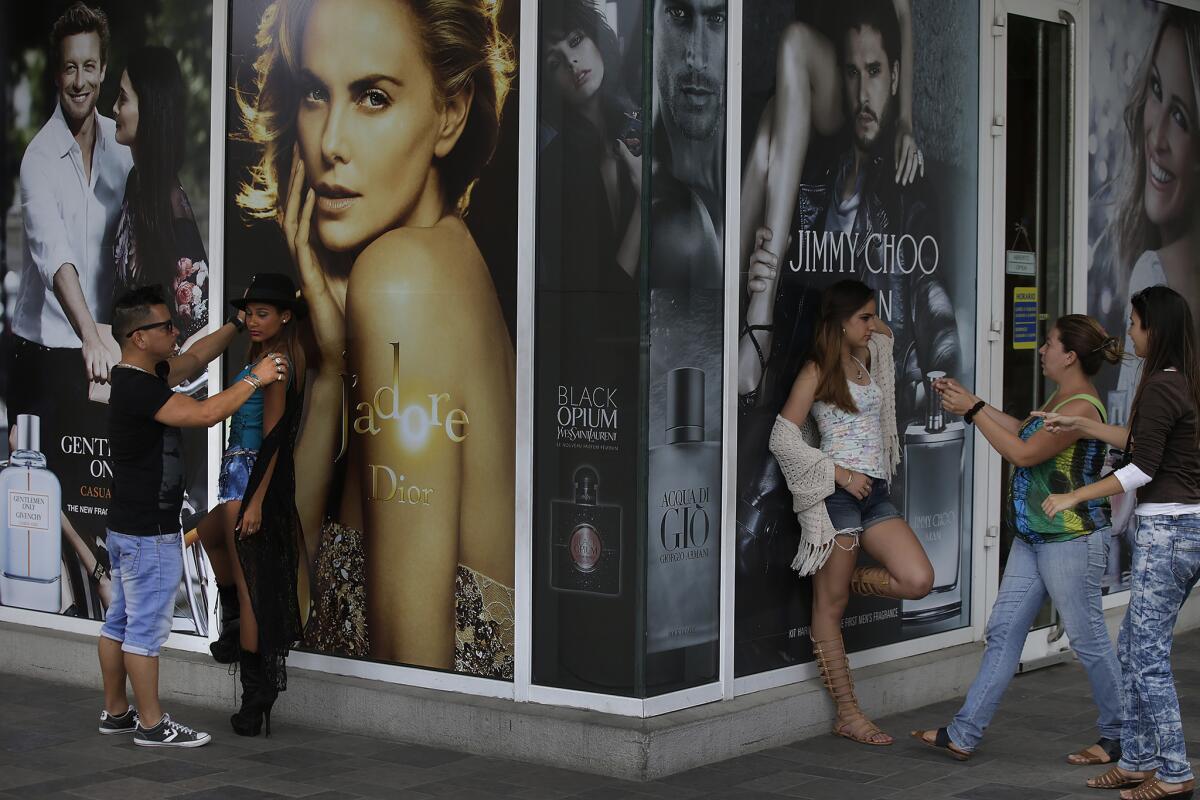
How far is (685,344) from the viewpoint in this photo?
22.6 feet

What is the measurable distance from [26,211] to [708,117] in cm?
398

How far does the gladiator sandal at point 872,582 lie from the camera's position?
7.41m

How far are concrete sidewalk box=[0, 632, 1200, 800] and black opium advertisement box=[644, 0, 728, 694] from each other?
0.54 m

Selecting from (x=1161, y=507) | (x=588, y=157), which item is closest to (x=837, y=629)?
(x=1161, y=507)

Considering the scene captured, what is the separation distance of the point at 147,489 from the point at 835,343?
3050 millimetres

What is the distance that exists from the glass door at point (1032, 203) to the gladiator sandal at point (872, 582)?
4.57 ft

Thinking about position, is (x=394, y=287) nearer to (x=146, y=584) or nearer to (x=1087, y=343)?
(x=146, y=584)

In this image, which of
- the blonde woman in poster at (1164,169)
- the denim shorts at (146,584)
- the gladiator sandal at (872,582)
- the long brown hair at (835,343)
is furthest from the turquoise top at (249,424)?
the blonde woman in poster at (1164,169)

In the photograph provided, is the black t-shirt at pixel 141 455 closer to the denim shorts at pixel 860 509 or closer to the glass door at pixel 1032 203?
the denim shorts at pixel 860 509

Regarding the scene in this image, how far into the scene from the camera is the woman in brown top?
6.37 m

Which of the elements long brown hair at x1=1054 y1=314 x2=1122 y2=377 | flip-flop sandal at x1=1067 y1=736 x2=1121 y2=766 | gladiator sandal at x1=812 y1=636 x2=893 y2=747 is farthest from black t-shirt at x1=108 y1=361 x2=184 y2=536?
flip-flop sandal at x1=1067 y1=736 x2=1121 y2=766

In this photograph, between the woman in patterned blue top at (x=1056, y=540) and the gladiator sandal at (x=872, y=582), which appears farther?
the gladiator sandal at (x=872, y=582)

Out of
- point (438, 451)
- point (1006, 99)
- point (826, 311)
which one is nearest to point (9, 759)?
point (438, 451)

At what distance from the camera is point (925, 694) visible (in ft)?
26.6
